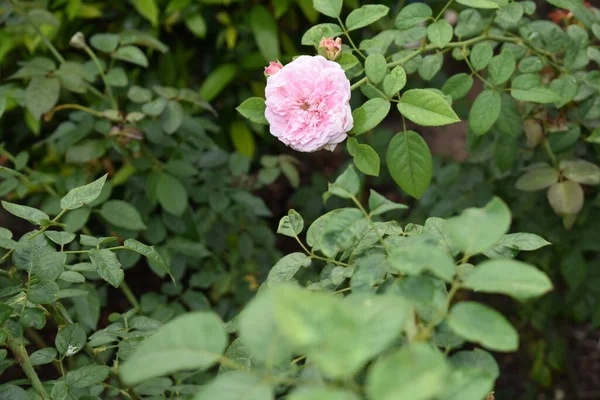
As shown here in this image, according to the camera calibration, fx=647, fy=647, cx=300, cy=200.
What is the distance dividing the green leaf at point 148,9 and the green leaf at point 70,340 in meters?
1.54

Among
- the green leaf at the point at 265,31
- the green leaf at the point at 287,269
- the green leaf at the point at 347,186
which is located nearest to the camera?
the green leaf at the point at 347,186

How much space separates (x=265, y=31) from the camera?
2.35 m

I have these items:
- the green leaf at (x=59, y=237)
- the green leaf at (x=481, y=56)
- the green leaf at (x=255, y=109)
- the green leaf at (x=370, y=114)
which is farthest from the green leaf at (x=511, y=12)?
the green leaf at (x=59, y=237)

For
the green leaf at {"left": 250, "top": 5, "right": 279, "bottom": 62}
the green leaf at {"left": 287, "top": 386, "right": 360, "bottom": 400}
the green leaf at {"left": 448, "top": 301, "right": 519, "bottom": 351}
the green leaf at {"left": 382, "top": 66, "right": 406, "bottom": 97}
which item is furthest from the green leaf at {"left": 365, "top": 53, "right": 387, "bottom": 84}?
the green leaf at {"left": 250, "top": 5, "right": 279, "bottom": 62}

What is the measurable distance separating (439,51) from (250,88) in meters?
1.40

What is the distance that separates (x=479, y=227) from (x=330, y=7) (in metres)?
0.63

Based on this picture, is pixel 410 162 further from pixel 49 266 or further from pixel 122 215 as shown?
pixel 122 215

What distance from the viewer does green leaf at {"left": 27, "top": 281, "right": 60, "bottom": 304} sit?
820 mm

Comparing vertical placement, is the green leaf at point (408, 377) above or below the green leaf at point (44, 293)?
above

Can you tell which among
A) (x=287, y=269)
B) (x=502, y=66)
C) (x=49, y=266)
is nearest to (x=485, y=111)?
(x=502, y=66)

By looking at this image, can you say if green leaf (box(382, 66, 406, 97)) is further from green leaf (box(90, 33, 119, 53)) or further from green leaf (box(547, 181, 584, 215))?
green leaf (box(90, 33, 119, 53))

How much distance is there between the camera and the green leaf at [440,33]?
1.09 meters

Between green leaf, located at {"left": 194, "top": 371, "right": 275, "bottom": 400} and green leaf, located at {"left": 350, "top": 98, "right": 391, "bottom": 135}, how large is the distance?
1.81 ft

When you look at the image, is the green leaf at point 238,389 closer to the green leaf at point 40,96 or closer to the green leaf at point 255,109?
the green leaf at point 255,109
